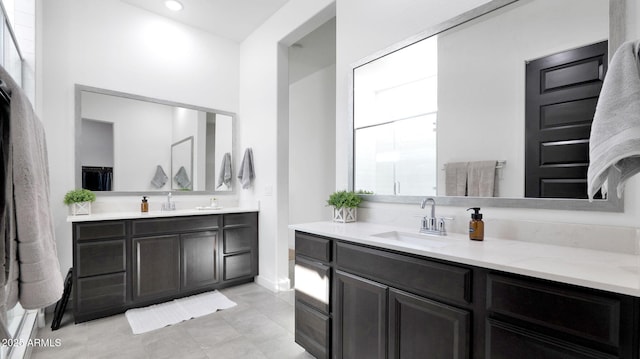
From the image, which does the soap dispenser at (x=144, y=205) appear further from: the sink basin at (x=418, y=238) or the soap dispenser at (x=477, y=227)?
the soap dispenser at (x=477, y=227)

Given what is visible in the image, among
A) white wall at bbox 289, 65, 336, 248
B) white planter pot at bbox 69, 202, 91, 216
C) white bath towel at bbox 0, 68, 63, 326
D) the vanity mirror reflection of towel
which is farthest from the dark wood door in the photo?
white wall at bbox 289, 65, 336, 248

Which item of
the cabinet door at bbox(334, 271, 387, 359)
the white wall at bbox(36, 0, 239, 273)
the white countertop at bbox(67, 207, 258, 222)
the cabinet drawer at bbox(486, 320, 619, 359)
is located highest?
the white wall at bbox(36, 0, 239, 273)

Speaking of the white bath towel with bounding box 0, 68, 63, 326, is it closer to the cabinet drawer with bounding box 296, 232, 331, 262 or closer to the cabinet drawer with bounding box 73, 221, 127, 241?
the cabinet drawer with bounding box 296, 232, 331, 262

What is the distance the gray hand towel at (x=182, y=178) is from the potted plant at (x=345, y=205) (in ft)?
6.82

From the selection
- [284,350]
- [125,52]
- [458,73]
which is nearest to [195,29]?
[125,52]

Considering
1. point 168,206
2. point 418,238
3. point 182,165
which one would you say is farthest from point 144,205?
point 418,238

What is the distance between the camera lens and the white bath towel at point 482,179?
1541 millimetres

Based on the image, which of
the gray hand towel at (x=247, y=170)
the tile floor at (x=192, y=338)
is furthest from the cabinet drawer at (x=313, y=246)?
the gray hand towel at (x=247, y=170)

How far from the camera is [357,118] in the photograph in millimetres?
2287

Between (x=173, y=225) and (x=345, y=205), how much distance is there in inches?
71.4

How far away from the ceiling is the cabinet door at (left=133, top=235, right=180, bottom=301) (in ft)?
A: 8.07

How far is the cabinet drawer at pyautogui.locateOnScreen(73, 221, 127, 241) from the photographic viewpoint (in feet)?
7.82

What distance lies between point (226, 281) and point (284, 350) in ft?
4.65

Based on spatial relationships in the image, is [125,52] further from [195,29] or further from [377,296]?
[377,296]
